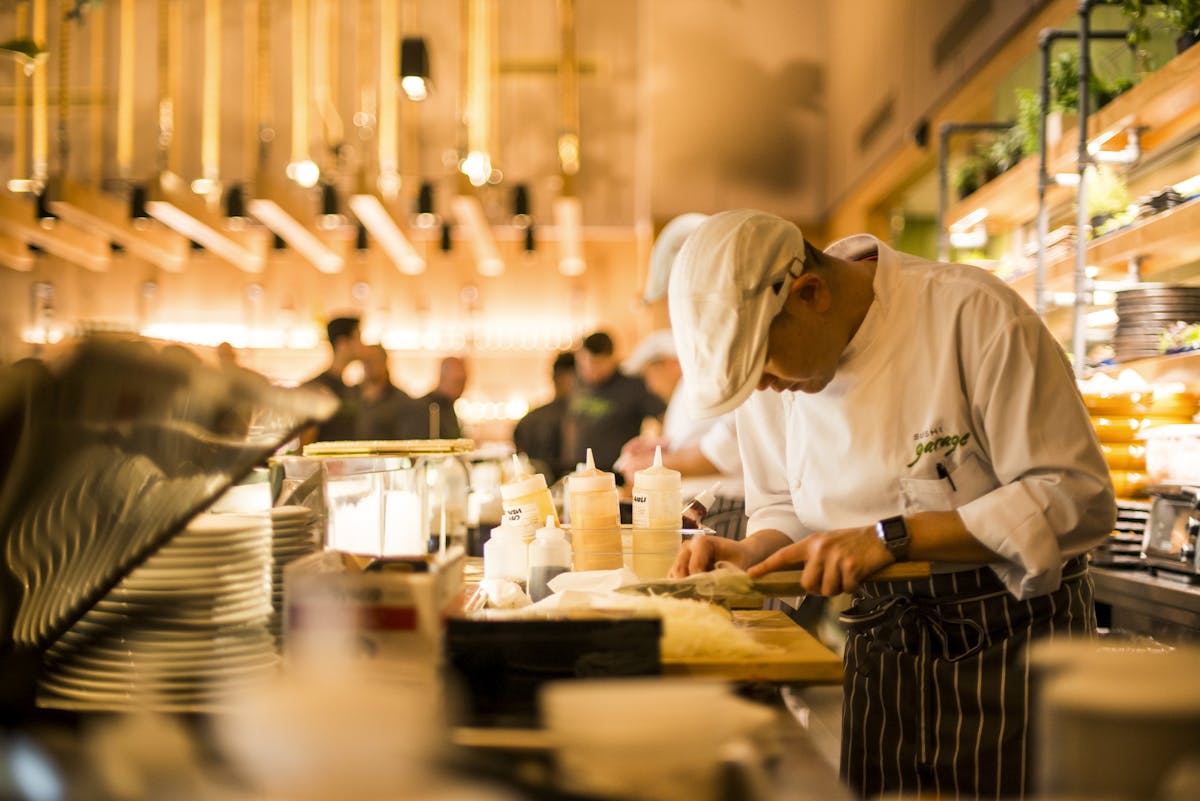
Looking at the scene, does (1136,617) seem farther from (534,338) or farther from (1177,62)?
(534,338)

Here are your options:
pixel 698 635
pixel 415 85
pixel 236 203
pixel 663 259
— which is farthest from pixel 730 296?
pixel 236 203

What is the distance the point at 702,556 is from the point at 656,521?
0.21 m

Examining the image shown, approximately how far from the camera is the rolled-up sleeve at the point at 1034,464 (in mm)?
1634

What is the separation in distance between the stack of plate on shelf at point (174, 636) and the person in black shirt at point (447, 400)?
4225 mm

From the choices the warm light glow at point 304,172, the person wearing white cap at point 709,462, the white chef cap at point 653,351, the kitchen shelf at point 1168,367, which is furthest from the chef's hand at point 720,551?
the warm light glow at point 304,172

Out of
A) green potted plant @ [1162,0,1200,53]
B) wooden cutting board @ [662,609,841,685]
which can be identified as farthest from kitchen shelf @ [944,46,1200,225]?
wooden cutting board @ [662,609,841,685]

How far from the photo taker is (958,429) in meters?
1.78

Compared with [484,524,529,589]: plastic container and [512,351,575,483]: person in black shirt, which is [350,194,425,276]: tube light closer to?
[512,351,575,483]: person in black shirt

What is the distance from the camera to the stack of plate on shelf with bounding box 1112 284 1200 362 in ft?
9.78

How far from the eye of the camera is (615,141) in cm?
962

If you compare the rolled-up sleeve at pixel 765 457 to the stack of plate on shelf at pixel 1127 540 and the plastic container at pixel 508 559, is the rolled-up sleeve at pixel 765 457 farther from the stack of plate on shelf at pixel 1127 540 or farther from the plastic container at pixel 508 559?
the stack of plate on shelf at pixel 1127 540

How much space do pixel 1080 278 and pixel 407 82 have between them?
10.5 ft

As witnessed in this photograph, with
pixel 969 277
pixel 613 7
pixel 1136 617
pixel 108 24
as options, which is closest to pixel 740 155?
pixel 613 7

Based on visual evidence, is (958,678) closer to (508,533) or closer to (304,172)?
(508,533)
